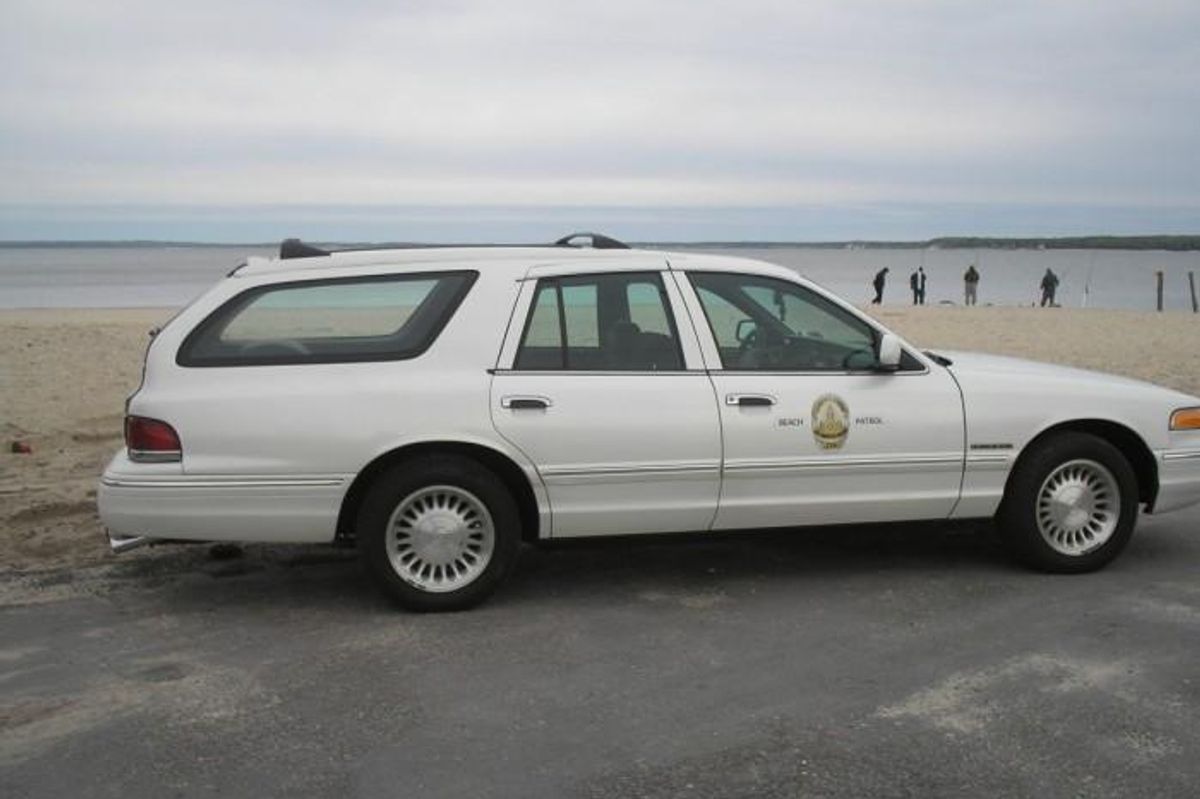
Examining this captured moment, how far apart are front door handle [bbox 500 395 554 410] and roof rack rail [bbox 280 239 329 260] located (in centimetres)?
120

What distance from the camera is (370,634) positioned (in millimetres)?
5172

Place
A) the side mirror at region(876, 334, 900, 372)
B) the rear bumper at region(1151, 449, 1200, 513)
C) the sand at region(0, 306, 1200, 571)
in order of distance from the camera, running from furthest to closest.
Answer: the sand at region(0, 306, 1200, 571)
the rear bumper at region(1151, 449, 1200, 513)
the side mirror at region(876, 334, 900, 372)

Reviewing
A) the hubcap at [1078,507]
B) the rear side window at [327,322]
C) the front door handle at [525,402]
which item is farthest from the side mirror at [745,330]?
the hubcap at [1078,507]

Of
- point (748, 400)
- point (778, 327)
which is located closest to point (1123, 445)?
point (778, 327)

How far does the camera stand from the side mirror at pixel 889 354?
563cm

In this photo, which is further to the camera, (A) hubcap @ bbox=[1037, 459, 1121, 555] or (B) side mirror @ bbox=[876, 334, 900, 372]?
(A) hubcap @ bbox=[1037, 459, 1121, 555]

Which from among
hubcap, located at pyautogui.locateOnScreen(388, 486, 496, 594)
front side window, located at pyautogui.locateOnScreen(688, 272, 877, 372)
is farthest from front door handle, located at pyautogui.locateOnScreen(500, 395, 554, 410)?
front side window, located at pyautogui.locateOnScreen(688, 272, 877, 372)

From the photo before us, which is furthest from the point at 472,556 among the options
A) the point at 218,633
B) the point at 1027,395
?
the point at 1027,395

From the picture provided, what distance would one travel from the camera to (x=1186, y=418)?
20.1 feet

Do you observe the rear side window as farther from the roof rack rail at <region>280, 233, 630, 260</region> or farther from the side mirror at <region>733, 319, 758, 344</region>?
the side mirror at <region>733, 319, 758, 344</region>

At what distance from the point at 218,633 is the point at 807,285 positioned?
3238mm

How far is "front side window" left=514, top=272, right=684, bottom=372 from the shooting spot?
18.1 ft

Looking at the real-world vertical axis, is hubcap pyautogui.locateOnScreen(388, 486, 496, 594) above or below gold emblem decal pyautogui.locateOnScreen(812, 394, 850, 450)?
below

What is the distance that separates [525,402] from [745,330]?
3.83 feet
